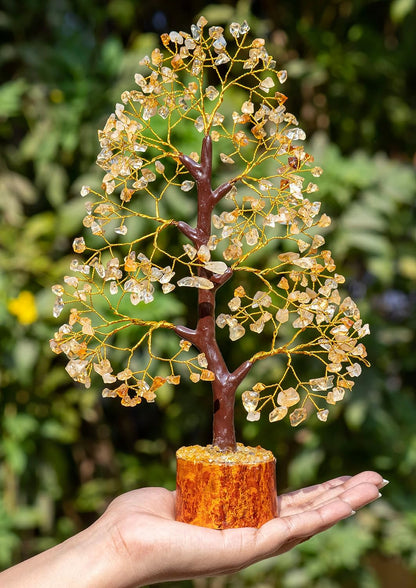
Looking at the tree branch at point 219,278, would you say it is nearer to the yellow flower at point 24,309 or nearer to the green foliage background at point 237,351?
the green foliage background at point 237,351

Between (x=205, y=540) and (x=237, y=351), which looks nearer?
(x=205, y=540)

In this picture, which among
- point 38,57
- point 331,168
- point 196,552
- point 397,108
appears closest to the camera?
point 196,552

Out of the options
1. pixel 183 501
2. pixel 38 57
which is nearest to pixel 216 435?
pixel 183 501

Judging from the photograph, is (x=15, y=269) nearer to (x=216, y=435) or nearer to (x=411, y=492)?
(x=216, y=435)

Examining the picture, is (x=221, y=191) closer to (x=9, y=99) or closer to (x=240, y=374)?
(x=240, y=374)

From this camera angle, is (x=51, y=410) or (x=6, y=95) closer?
(x=6, y=95)

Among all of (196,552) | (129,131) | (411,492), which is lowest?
(411,492)

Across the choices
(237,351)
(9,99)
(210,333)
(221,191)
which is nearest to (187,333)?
(210,333)
